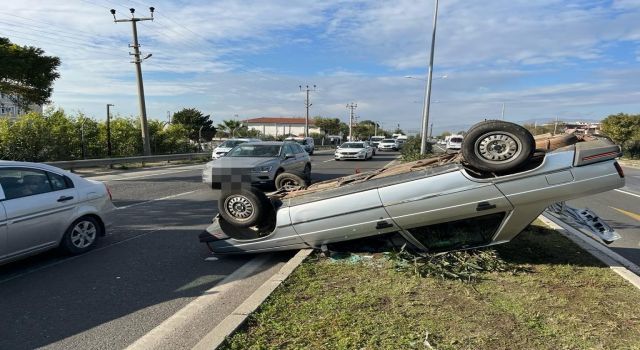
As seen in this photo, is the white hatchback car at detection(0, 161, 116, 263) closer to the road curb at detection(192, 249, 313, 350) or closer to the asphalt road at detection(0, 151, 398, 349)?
the asphalt road at detection(0, 151, 398, 349)

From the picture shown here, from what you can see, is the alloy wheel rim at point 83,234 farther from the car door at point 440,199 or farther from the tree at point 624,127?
the tree at point 624,127

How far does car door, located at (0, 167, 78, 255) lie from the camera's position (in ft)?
18.2

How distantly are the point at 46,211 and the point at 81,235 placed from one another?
2.49 feet

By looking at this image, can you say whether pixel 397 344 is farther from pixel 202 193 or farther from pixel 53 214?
pixel 202 193

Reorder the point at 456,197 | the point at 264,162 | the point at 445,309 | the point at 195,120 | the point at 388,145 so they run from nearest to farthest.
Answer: the point at 445,309 < the point at 456,197 < the point at 264,162 < the point at 388,145 < the point at 195,120

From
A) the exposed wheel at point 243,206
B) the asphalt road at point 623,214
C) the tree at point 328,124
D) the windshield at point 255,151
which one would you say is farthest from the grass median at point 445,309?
the tree at point 328,124

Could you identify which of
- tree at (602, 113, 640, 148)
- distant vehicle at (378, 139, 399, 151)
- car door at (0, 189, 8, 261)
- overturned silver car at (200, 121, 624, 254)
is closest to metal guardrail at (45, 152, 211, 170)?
car door at (0, 189, 8, 261)

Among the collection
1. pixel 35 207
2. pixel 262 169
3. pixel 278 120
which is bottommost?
pixel 262 169

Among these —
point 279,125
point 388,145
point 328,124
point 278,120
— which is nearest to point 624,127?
point 388,145

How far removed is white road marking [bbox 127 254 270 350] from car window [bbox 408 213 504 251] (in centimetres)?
205

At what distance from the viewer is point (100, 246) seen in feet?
23.3

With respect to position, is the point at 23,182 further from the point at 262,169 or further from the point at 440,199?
the point at 262,169

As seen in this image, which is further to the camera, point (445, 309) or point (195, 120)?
point (195, 120)

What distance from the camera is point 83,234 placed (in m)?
6.63
